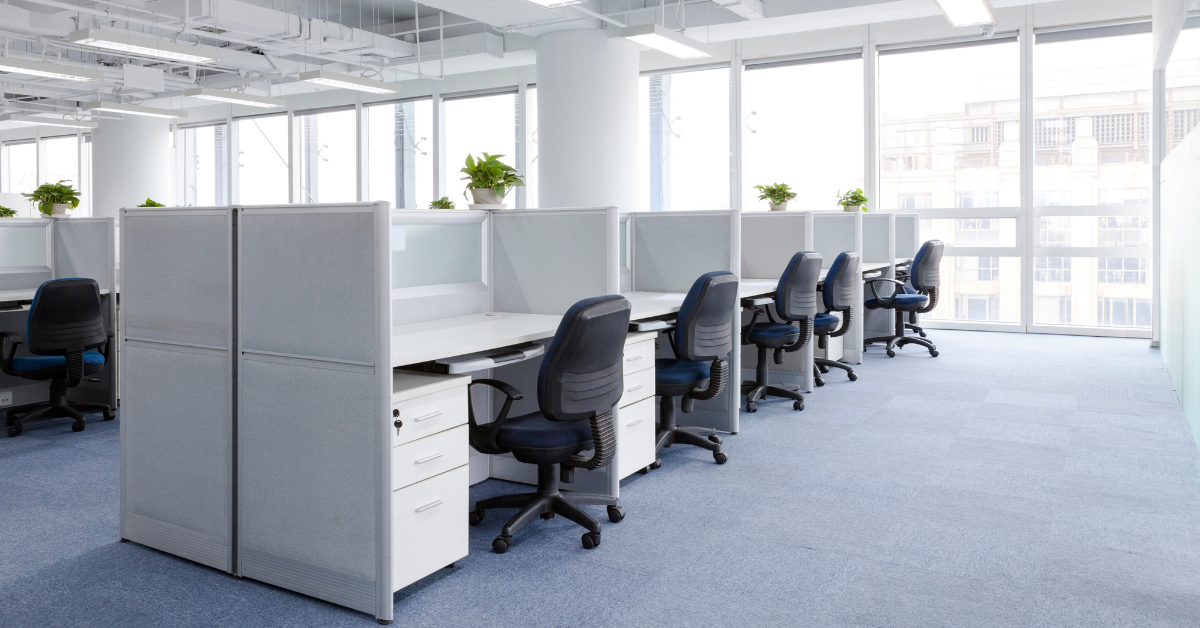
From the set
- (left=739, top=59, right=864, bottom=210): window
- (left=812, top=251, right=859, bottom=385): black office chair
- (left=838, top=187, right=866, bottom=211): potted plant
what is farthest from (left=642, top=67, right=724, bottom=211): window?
(left=812, top=251, right=859, bottom=385): black office chair

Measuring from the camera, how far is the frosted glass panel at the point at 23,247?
4.74 m

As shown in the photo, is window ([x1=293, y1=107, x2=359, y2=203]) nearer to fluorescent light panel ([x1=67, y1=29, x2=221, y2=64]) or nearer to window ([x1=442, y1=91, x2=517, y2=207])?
window ([x1=442, y1=91, x2=517, y2=207])

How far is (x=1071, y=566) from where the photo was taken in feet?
8.33

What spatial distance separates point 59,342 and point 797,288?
367 cm

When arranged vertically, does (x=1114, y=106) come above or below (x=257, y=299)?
above

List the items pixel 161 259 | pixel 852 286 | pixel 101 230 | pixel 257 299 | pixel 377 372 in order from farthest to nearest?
pixel 852 286, pixel 101 230, pixel 161 259, pixel 257 299, pixel 377 372

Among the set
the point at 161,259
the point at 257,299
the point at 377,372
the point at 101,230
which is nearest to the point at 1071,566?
the point at 377,372

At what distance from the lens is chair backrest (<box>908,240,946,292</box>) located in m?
6.62

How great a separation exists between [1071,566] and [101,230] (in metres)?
4.72

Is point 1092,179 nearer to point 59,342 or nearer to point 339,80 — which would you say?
point 339,80

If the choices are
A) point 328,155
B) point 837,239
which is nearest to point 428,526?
point 837,239

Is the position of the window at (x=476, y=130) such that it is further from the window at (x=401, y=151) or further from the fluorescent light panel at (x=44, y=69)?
the fluorescent light panel at (x=44, y=69)

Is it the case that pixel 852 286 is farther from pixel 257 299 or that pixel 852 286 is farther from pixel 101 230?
pixel 101 230

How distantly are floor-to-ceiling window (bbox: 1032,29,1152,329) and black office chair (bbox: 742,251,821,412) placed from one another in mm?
4111
